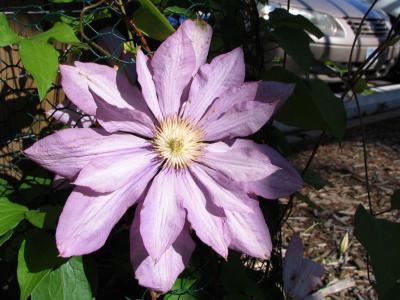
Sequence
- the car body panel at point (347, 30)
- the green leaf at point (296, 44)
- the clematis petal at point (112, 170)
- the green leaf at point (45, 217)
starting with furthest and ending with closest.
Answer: the car body panel at point (347, 30)
the green leaf at point (296, 44)
the green leaf at point (45, 217)
the clematis petal at point (112, 170)

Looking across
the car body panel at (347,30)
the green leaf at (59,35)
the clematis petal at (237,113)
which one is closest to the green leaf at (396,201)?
the clematis petal at (237,113)

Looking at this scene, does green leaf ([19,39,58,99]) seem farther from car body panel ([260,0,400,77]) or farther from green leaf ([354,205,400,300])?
car body panel ([260,0,400,77])

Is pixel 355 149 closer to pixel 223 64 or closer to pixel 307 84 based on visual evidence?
pixel 307 84

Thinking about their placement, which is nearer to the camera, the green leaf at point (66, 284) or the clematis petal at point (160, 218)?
the clematis petal at point (160, 218)

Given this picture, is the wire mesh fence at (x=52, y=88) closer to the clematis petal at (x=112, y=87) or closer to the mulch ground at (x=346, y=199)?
the clematis petal at (x=112, y=87)

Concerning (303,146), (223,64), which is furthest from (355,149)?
(223,64)

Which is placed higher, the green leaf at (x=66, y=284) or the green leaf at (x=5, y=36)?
the green leaf at (x=5, y=36)
